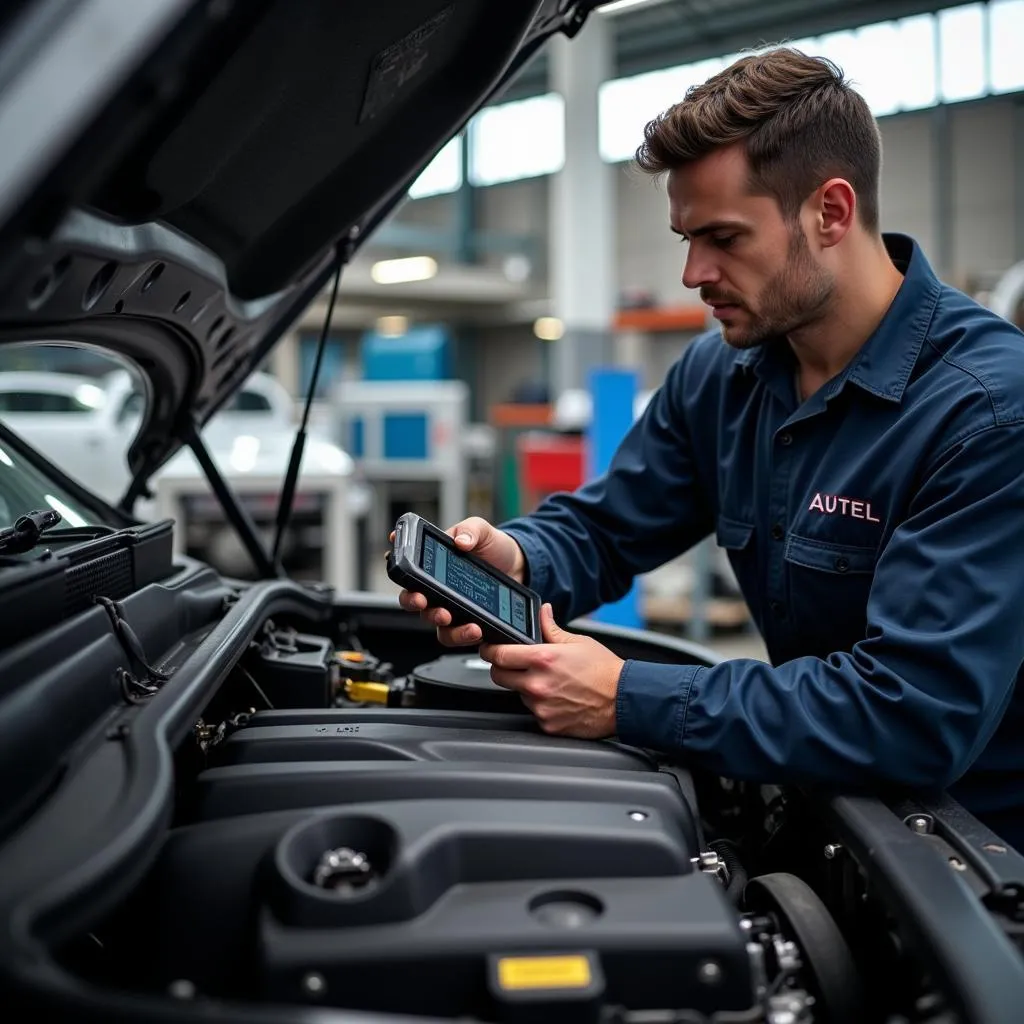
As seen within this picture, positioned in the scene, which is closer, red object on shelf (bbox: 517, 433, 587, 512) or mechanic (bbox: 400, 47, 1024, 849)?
mechanic (bbox: 400, 47, 1024, 849)

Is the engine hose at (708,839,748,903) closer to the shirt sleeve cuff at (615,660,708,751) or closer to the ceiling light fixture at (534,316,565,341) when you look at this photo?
the shirt sleeve cuff at (615,660,708,751)

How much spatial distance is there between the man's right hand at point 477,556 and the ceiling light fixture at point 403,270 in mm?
10981

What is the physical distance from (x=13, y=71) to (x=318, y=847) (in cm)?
63

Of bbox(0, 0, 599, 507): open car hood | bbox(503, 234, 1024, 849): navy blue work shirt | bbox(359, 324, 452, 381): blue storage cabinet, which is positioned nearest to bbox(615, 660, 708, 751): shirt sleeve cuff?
bbox(503, 234, 1024, 849): navy blue work shirt

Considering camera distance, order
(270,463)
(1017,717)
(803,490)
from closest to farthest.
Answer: (1017,717), (803,490), (270,463)

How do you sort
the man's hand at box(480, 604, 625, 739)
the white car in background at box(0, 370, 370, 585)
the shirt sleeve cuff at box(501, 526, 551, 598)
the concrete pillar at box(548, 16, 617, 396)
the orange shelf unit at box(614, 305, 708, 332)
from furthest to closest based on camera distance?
the orange shelf unit at box(614, 305, 708, 332) < the concrete pillar at box(548, 16, 617, 396) < the white car in background at box(0, 370, 370, 585) < the shirt sleeve cuff at box(501, 526, 551, 598) < the man's hand at box(480, 604, 625, 739)

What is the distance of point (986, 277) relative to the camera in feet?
30.1

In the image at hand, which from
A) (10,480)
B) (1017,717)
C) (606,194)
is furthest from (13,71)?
(606,194)

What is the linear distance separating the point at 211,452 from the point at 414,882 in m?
3.49

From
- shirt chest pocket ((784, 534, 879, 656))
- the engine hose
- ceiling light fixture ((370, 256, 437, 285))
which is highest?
ceiling light fixture ((370, 256, 437, 285))

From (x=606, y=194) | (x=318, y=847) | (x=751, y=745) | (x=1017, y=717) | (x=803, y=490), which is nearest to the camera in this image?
(x=318, y=847)

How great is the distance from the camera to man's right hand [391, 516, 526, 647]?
1.19 meters

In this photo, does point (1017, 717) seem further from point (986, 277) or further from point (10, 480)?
point (986, 277)

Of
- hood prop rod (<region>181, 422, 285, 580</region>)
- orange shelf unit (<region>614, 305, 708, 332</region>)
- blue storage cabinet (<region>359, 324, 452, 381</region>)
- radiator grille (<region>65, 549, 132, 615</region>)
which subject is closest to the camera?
radiator grille (<region>65, 549, 132, 615</region>)
